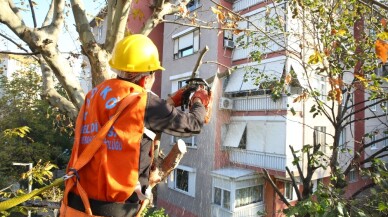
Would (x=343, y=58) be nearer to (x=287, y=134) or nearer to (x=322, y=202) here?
(x=322, y=202)

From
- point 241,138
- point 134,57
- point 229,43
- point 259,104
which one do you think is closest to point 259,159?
point 241,138

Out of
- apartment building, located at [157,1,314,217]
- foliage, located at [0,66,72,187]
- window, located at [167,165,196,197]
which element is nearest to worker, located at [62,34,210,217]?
apartment building, located at [157,1,314,217]

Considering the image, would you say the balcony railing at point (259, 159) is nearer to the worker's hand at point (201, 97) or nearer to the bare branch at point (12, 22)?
the worker's hand at point (201, 97)

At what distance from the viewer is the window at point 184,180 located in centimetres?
1435

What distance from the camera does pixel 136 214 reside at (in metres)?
1.80

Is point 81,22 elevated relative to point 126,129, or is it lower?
elevated

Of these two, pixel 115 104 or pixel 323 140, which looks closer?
pixel 115 104

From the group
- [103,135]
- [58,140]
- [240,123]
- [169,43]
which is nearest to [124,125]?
[103,135]

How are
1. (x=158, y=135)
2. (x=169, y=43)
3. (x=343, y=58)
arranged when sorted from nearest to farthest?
(x=158, y=135) < (x=343, y=58) < (x=169, y=43)

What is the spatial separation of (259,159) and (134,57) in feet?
37.9

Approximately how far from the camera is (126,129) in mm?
1594

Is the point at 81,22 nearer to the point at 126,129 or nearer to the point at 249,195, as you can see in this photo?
the point at 126,129

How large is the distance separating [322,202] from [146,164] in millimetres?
2562

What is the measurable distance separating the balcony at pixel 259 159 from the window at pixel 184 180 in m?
2.16
